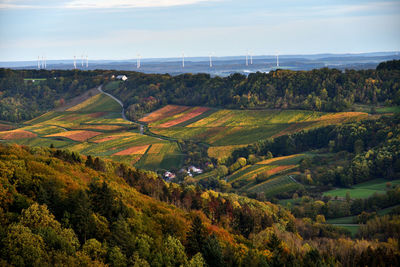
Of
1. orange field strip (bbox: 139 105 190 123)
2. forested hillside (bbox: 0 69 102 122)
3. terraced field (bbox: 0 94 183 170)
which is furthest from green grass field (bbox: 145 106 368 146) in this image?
forested hillside (bbox: 0 69 102 122)

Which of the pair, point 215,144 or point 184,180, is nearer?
point 184,180

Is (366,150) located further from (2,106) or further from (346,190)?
(2,106)

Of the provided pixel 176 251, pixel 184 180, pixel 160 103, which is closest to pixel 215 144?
pixel 184 180

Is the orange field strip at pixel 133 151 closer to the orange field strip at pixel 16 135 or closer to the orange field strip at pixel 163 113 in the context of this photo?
the orange field strip at pixel 163 113

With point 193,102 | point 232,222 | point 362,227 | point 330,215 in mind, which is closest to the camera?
point 232,222

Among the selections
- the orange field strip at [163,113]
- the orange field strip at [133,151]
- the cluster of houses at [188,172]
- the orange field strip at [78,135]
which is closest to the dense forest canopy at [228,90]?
the orange field strip at [163,113]

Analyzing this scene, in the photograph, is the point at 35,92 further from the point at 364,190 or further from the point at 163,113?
the point at 364,190
